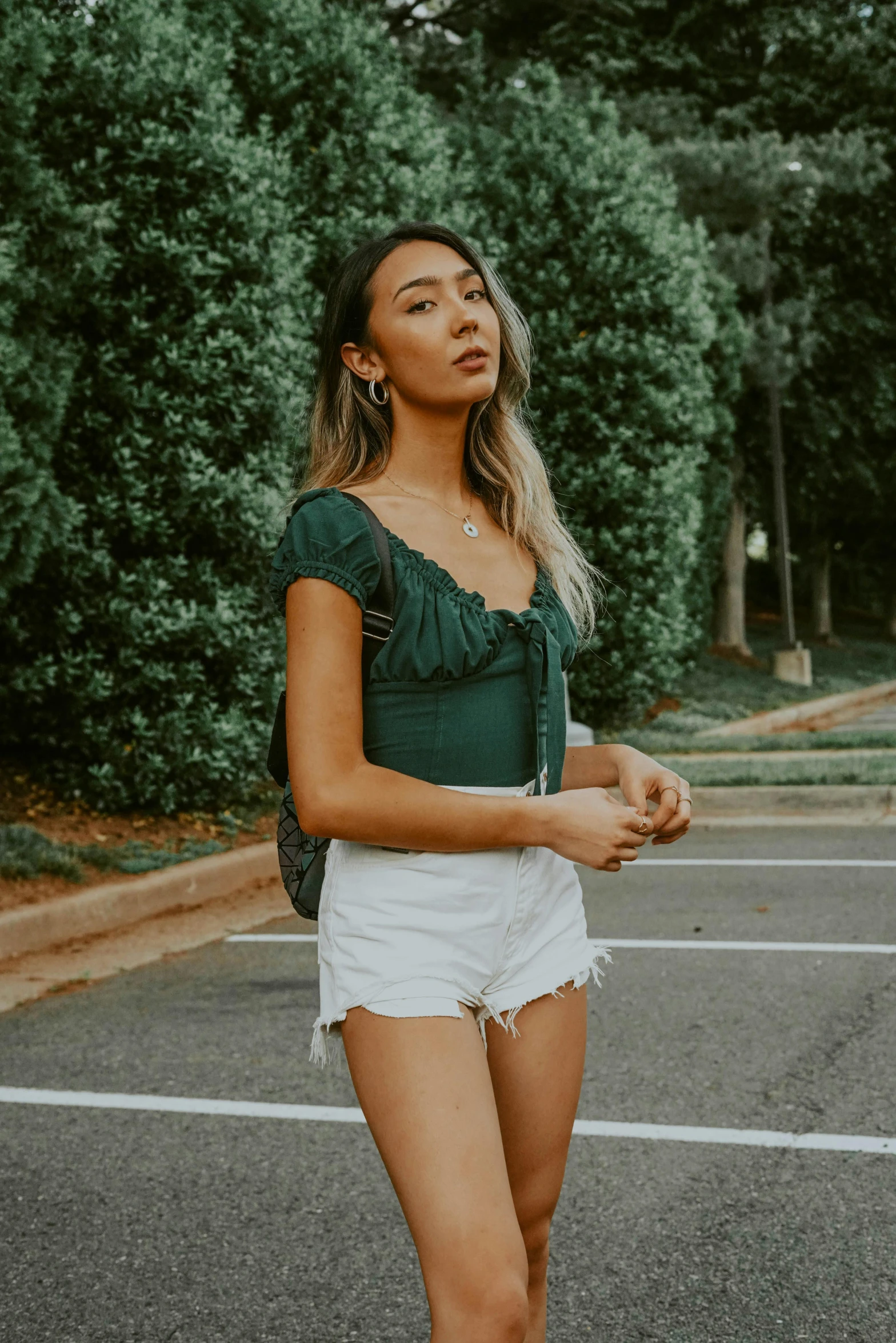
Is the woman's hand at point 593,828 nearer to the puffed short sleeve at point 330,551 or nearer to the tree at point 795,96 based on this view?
the puffed short sleeve at point 330,551

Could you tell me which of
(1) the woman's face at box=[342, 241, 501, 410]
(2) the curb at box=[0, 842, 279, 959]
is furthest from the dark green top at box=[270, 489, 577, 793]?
(2) the curb at box=[0, 842, 279, 959]

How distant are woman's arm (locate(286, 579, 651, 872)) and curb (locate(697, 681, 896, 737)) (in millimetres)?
12418

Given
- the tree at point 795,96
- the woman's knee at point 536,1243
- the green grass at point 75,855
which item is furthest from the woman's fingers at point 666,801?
the tree at point 795,96

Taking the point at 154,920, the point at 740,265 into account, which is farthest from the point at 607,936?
the point at 740,265

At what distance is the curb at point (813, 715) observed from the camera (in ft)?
52.7

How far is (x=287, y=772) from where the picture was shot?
210 centimetres

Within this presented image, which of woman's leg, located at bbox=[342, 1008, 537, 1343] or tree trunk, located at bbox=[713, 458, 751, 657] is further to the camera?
tree trunk, located at bbox=[713, 458, 751, 657]

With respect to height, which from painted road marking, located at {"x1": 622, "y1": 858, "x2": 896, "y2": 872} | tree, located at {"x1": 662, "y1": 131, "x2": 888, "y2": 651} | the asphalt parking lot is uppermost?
tree, located at {"x1": 662, "y1": 131, "x2": 888, "y2": 651}

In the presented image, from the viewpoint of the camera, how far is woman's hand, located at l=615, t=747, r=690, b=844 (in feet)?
6.43

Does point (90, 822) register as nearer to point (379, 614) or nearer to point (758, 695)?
point (379, 614)

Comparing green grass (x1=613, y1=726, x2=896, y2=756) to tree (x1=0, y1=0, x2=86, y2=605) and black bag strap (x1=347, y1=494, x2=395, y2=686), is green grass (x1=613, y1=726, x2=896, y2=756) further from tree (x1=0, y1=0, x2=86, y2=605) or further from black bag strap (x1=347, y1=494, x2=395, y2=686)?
black bag strap (x1=347, y1=494, x2=395, y2=686)

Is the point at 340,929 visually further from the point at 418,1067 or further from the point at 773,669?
the point at 773,669

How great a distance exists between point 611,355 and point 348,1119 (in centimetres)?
978

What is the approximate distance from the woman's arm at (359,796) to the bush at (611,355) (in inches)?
430
